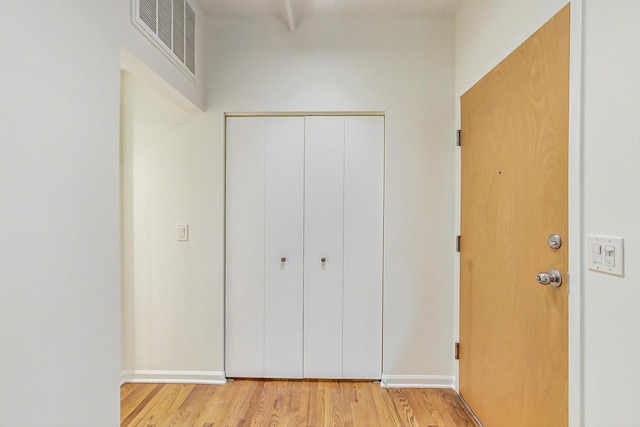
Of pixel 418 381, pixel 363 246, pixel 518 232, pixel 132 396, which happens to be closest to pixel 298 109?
pixel 363 246

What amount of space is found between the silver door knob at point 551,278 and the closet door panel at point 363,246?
106 centimetres

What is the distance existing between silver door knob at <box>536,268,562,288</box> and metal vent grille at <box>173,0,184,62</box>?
81.9 inches

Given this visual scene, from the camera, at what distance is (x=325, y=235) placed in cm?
215

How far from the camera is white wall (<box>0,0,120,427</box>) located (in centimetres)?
81

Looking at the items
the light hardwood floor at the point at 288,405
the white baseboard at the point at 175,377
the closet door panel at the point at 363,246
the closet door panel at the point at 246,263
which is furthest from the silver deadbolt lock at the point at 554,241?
the white baseboard at the point at 175,377

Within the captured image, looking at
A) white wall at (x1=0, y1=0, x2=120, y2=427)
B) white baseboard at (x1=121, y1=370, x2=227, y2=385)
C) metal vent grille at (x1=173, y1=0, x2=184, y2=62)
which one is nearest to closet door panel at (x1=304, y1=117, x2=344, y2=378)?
white baseboard at (x1=121, y1=370, x2=227, y2=385)

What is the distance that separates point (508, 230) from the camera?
4.71ft

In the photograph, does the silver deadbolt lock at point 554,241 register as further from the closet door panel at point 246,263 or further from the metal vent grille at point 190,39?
the metal vent grille at point 190,39

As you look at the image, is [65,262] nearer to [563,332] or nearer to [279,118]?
[279,118]

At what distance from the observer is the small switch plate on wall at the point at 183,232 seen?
212 cm

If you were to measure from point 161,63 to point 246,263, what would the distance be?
1.31 m

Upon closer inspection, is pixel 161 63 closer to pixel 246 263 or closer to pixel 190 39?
pixel 190 39
